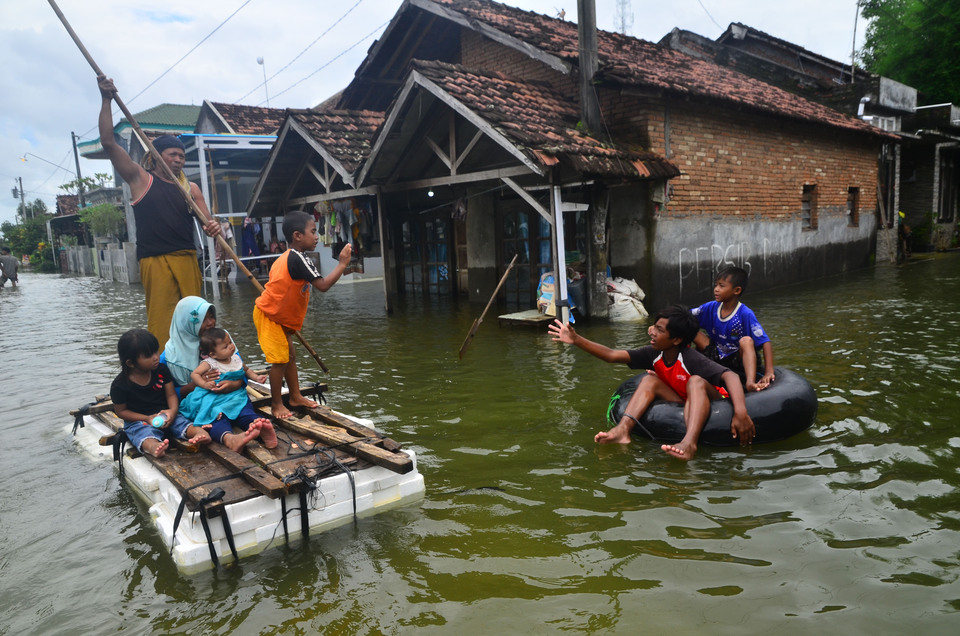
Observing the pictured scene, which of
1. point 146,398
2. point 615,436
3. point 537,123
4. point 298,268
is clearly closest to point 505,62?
point 537,123

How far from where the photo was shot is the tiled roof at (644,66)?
10.5m

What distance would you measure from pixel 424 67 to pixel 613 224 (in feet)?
13.4

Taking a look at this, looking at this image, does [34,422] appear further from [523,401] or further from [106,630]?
[523,401]

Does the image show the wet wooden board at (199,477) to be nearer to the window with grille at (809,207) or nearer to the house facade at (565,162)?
the house facade at (565,162)

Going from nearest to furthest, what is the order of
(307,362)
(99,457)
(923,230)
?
(99,457)
(307,362)
(923,230)

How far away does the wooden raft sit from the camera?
3521 mm

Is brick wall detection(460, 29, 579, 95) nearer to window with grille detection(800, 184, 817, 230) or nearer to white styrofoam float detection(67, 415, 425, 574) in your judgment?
window with grille detection(800, 184, 817, 230)

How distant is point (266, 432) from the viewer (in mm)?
4250

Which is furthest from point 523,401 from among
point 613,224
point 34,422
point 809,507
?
point 613,224

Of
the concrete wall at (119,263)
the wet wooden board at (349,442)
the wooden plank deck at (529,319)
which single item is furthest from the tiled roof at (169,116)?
the wet wooden board at (349,442)

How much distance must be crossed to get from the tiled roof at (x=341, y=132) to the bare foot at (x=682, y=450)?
896cm

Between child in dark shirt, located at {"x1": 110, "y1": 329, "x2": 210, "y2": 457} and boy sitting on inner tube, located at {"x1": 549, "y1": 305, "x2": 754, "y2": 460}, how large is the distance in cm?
269

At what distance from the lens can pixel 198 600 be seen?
3104mm

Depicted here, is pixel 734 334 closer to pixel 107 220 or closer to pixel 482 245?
pixel 482 245
